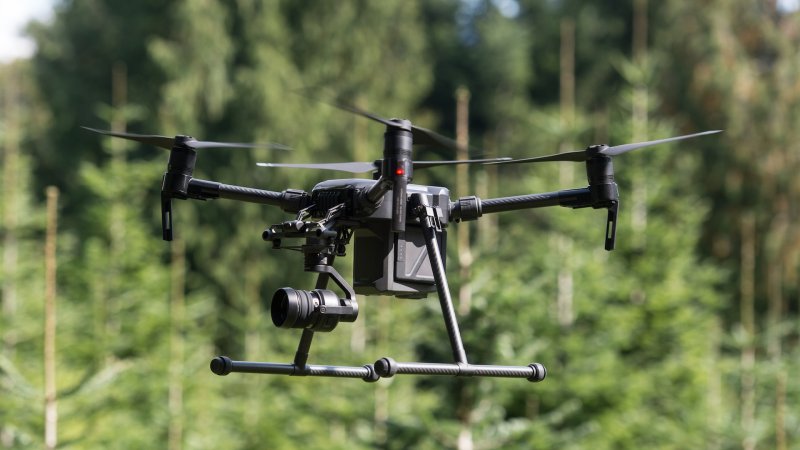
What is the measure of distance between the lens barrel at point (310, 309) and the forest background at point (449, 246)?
75 centimetres

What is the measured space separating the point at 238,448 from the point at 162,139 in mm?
9576

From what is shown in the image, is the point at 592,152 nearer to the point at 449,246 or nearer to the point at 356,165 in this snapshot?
the point at 356,165

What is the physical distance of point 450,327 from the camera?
3715 millimetres

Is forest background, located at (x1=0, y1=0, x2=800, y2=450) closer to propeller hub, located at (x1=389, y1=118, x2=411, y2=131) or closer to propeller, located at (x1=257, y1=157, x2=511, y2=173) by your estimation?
propeller hub, located at (x1=389, y1=118, x2=411, y2=131)

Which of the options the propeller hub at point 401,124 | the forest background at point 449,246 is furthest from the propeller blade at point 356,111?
the forest background at point 449,246

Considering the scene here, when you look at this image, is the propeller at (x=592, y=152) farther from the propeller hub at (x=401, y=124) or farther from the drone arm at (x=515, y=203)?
the propeller hub at (x=401, y=124)

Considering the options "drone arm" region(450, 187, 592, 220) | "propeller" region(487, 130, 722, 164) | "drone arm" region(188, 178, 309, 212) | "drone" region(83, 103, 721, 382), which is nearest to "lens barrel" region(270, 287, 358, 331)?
"drone" region(83, 103, 721, 382)

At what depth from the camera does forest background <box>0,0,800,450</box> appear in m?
10.4

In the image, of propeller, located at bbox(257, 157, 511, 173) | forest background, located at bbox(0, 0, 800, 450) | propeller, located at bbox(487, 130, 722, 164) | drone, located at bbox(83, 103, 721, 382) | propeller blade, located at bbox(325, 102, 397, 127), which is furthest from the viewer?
forest background, located at bbox(0, 0, 800, 450)

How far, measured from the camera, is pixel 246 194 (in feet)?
12.9

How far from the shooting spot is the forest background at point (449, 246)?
10375 mm

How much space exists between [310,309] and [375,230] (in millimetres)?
319

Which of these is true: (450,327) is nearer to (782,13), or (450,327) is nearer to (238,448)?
(238,448)

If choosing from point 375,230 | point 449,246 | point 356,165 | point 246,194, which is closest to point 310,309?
point 375,230
